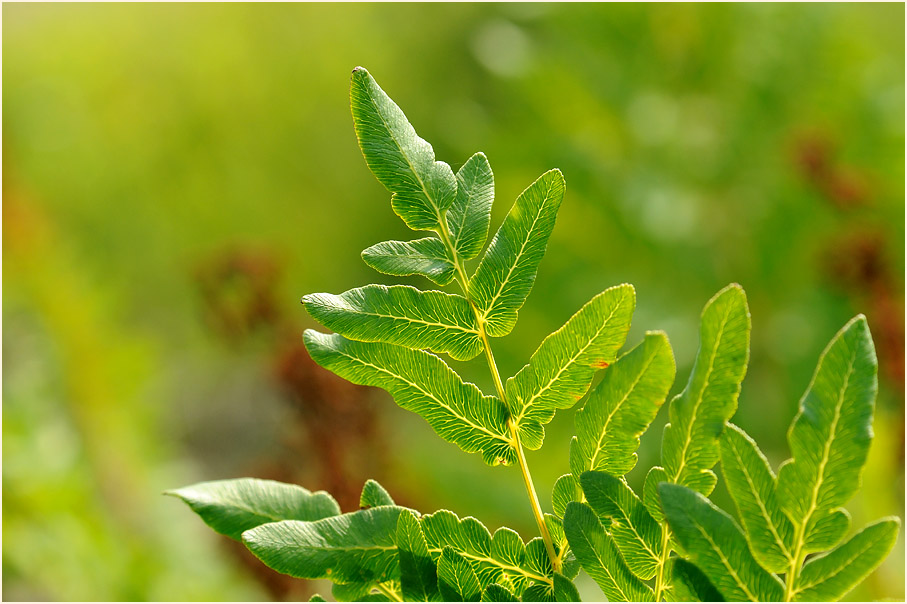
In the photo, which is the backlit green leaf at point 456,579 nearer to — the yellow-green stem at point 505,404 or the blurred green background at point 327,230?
the yellow-green stem at point 505,404

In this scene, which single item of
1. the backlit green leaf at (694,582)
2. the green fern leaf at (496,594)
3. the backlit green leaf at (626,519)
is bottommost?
the green fern leaf at (496,594)

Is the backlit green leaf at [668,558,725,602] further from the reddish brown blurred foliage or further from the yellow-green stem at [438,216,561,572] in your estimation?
the reddish brown blurred foliage

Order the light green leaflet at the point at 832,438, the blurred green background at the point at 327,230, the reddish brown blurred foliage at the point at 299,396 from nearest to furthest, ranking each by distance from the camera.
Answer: the light green leaflet at the point at 832,438 → the reddish brown blurred foliage at the point at 299,396 → the blurred green background at the point at 327,230

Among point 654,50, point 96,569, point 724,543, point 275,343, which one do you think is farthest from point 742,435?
point 654,50

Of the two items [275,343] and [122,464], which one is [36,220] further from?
[275,343]

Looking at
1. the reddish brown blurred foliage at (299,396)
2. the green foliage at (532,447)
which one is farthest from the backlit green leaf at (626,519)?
the reddish brown blurred foliage at (299,396)

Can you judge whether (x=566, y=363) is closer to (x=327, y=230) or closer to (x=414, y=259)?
(x=414, y=259)

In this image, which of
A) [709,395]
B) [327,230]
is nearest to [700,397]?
[709,395]

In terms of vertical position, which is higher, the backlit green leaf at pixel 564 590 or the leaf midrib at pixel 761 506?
the leaf midrib at pixel 761 506
